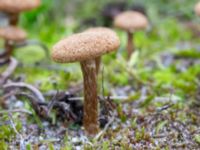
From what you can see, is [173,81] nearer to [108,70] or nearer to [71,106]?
[108,70]

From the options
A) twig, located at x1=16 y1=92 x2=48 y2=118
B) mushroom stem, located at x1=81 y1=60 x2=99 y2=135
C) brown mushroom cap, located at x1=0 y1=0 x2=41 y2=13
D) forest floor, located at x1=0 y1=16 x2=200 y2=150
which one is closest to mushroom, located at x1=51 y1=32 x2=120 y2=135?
mushroom stem, located at x1=81 y1=60 x2=99 y2=135

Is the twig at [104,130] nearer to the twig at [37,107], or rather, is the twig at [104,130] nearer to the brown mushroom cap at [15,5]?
the twig at [37,107]

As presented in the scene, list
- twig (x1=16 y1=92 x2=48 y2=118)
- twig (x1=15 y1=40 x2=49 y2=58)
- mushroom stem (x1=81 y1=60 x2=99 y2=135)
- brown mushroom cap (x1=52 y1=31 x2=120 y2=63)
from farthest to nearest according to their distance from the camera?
A: 1. twig (x1=15 y1=40 x2=49 y2=58)
2. twig (x1=16 y1=92 x2=48 y2=118)
3. mushroom stem (x1=81 y1=60 x2=99 y2=135)
4. brown mushroom cap (x1=52 y1=31 x2=120 y2=63)

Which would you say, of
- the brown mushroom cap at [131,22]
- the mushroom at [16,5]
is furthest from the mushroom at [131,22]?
the mushroom at [16,5]

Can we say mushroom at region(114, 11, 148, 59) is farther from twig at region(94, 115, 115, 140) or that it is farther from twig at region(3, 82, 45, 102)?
twig at region(94, 115, 115, 140)

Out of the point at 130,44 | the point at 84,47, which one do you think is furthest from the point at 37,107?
the point at 130,44

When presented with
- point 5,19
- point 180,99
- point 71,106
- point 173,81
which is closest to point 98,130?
point 71,106

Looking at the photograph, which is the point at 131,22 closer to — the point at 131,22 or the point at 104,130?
the point at 131,22
